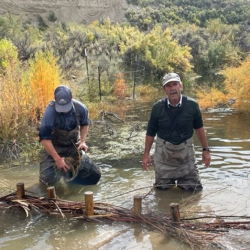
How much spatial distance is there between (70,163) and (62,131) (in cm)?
48

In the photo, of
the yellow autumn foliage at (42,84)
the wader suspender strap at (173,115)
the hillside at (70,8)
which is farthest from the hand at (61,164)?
the hillside at (70,8)

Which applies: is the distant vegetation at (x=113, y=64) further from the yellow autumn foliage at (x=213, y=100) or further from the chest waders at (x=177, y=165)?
the chest waders at (x=177, y=165)

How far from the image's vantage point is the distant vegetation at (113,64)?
7988 millimetres

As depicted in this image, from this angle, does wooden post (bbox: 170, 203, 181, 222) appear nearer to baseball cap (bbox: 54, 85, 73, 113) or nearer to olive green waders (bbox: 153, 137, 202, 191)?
olive green waders (bbox: 153, 137, 202, 191)

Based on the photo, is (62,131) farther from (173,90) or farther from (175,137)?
(173,90)

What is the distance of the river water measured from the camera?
12.8 feet

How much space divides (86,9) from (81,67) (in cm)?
5139

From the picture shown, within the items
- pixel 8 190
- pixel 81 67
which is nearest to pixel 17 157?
A: pixel 8 190

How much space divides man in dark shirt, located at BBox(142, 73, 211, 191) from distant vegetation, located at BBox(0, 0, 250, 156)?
3264 millimetres

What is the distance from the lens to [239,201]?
503 cm

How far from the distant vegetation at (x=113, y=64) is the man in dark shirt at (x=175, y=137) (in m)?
3.26

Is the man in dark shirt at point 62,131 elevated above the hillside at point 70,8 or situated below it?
below

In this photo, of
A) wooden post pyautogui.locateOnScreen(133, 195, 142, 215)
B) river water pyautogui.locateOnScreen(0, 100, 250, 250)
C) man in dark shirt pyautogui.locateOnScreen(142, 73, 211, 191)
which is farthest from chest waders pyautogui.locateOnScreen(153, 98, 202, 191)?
wooden post pyautogui.locateOnScreen(133, 195, 142, 215)

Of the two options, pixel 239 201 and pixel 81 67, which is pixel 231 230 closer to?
pixel 239 201
